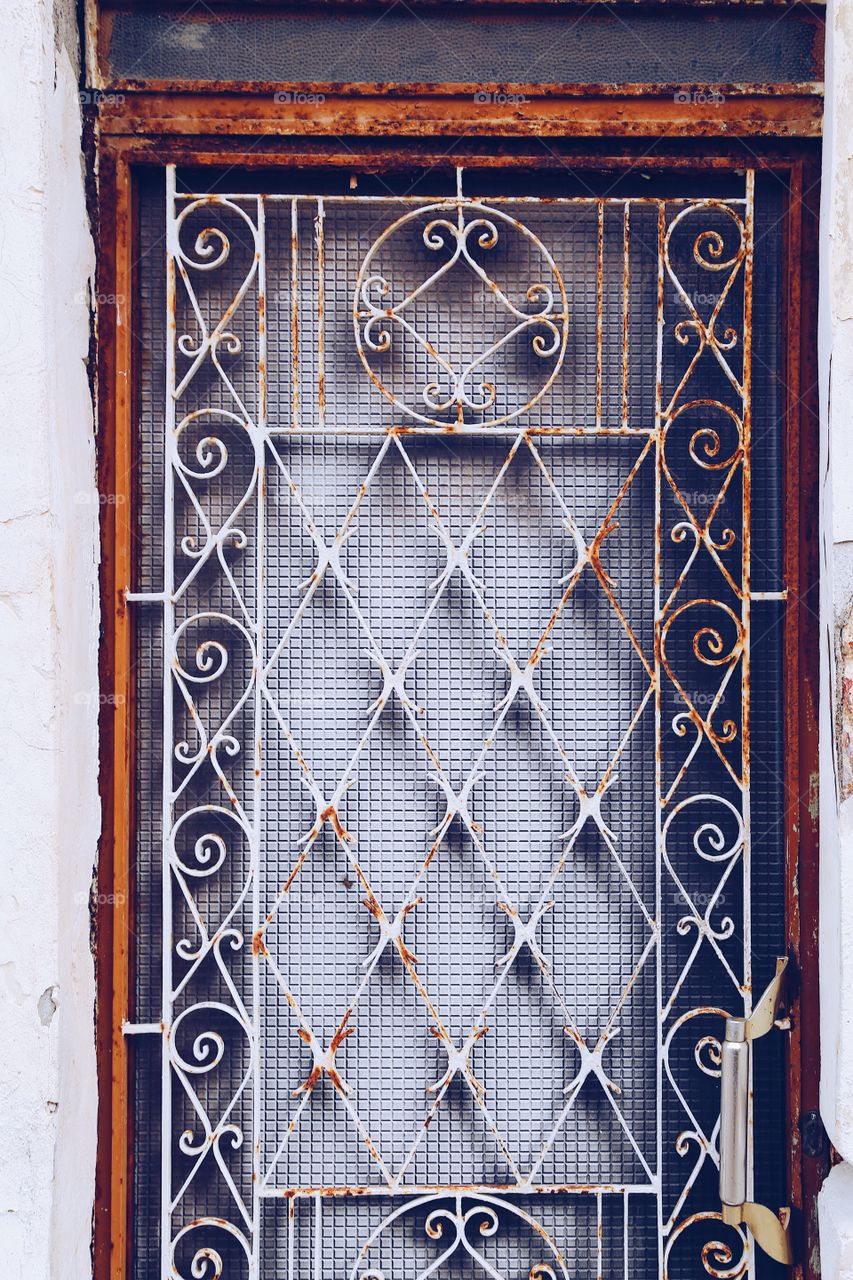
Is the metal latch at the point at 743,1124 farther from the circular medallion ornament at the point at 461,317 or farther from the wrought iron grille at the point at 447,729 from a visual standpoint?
the circular medallion ornament at the point at 461,317

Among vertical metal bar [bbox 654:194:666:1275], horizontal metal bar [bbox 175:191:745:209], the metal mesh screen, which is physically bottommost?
vertical metal bar [bbox 654:194:666:1275]

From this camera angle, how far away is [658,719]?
1708mm

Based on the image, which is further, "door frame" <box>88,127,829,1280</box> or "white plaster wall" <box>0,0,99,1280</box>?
"door frame" <box>88,127,829,1280</box>

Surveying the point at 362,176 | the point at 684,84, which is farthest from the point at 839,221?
the point at 362,176

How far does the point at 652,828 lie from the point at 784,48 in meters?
1.48

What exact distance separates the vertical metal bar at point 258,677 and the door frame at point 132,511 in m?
0.23

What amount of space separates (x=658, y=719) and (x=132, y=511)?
107 centimetres

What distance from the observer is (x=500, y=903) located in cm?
170

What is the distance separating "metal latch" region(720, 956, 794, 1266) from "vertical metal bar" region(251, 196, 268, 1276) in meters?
0.85

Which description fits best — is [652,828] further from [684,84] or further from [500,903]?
[684,84]

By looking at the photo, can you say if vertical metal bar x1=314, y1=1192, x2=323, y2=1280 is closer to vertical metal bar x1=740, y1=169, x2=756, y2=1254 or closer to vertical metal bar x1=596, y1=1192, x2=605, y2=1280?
vertical metal bar x1=596, y1=1192, x2=605, y2=1280

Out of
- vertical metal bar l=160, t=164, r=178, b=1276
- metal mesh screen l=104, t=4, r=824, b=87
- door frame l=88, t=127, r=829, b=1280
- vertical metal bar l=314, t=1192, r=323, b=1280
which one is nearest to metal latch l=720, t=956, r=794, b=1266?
door frame l=88, t=127, r=829, b=1280

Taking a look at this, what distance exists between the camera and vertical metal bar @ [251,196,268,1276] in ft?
5.52

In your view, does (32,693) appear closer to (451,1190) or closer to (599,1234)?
(451,1190)
